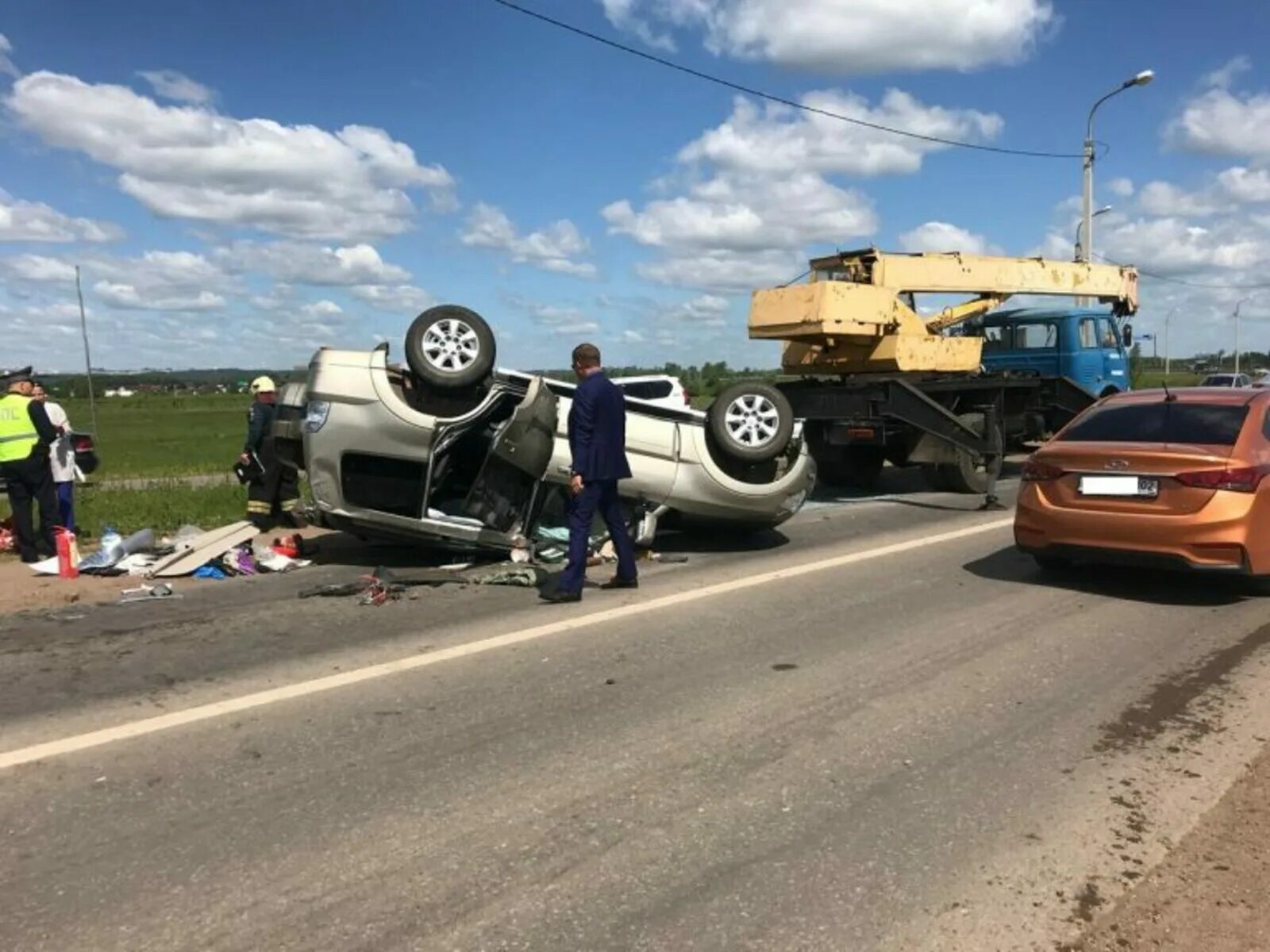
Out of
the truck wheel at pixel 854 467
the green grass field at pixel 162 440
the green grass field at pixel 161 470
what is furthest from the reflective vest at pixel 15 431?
the green grass field at pixel 162 440

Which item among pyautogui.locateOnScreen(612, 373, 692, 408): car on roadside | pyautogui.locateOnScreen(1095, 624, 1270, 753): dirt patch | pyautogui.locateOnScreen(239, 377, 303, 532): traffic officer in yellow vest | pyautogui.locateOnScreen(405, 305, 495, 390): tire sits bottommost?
pyautogui.locateOnScreen(1095, 624, 1270, 753): dirt patch

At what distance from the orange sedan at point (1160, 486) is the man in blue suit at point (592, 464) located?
303 centimetres

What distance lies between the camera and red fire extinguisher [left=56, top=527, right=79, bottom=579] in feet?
27.8

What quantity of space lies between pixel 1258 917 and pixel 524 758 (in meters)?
2.60

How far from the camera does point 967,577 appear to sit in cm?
795

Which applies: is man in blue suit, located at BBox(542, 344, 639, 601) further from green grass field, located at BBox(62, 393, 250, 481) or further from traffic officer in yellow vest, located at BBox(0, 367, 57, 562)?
green grass field, located at BBox(62, 393, 250, 481)

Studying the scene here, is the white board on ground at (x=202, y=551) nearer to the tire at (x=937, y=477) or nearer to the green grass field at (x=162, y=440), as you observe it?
the tire at (x=937, y=477)

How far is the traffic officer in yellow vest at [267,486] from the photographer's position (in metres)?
10.7

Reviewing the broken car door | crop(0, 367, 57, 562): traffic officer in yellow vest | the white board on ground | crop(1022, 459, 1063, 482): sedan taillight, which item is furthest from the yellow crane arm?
crop(0, 367, 57, 562): traffic officer in yellow vest

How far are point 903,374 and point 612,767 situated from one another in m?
10.3

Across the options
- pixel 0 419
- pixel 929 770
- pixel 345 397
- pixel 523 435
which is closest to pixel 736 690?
pixel 929 770

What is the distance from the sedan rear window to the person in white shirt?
29.2 feet

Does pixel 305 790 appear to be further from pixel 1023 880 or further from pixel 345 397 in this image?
pixel 345 397

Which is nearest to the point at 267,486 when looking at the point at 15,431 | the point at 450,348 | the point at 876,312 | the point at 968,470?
the point at 15,431
